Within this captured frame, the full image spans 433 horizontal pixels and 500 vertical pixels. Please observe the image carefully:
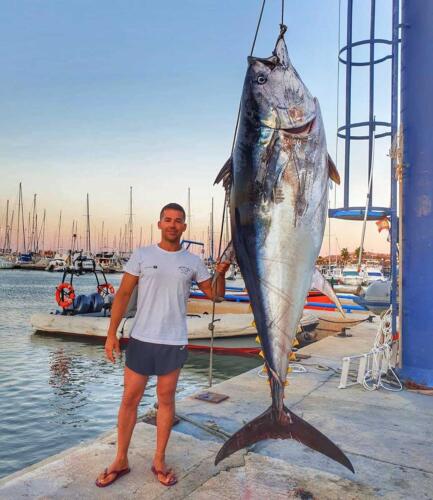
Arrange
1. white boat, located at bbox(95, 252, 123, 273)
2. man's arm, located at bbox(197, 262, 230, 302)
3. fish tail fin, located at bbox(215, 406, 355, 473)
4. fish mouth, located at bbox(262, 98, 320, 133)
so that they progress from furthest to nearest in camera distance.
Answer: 1. white boat, located at bbox(95, 252, 123, 273)
2. man's arm, located at bbox(197, 262, 230, 302)
3. fish tail fin, located at bbox(215, 406, 355, 473)
4. fish mouth, located at bbox(262, 98, 320, 133)

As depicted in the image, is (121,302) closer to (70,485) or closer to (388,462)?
(70,485)

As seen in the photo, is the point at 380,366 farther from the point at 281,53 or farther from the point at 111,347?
the point at 281,53

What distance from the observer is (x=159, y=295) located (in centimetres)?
321

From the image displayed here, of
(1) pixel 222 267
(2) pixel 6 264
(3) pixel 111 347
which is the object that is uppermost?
(1) pixel 222 267

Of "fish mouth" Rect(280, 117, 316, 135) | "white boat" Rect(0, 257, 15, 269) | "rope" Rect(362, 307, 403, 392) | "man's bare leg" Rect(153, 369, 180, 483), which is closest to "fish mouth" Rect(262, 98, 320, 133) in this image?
"fish mouth" Rect(280, 117, 316, 135)

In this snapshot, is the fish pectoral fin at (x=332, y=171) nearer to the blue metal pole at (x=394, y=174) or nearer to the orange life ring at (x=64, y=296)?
the blue metal pole at (x=394, y=174)

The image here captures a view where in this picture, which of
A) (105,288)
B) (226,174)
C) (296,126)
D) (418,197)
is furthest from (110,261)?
(296,126)

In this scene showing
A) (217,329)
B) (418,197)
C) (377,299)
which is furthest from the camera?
(217,329)

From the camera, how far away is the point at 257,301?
8.25 ft

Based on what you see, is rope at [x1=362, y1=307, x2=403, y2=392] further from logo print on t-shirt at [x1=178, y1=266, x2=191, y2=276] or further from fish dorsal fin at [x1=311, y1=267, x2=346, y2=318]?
fish dorsal fin at [x1=311, y1=267, x2=346, y2=318]

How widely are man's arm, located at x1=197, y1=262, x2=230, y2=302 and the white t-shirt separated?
16 cm

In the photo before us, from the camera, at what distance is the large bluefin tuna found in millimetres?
2240

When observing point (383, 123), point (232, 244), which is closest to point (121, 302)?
point (232, 244)

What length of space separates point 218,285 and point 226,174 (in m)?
0.90
